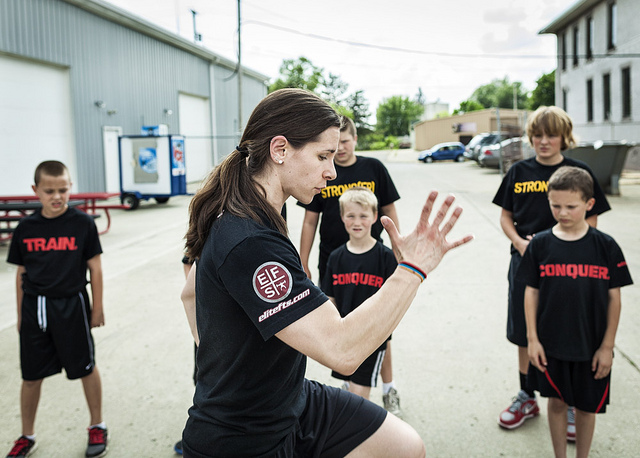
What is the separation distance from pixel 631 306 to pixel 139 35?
2166 centimetres

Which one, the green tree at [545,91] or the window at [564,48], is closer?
the window at [564,48]

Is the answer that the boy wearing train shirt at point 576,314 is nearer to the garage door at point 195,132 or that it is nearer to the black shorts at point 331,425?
the black shorts at point 331,425

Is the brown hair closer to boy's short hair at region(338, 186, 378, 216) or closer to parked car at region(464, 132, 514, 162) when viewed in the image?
boy's short hair at region(338, 186, 378, 216)

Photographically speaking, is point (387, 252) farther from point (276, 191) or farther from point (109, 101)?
point (109, 101)

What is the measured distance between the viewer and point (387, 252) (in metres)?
3.70

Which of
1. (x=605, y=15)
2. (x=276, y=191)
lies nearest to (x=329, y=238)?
(x=276, y=191)

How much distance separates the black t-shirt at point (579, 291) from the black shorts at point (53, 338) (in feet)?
8.73

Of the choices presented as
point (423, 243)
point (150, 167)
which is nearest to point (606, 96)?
point (150, 167)

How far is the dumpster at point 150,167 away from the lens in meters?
18.5

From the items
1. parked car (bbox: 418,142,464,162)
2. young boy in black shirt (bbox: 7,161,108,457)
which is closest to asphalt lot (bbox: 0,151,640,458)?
young boy in black shirt (bbox: 7,161,108,457)

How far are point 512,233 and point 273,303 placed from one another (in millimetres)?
2587

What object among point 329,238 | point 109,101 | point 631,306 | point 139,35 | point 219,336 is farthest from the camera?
point 139,35

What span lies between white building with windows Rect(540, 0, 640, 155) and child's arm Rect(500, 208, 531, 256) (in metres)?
23.3

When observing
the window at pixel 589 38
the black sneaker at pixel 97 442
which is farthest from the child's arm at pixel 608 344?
the window at pixel 589 38
